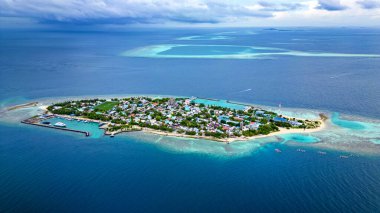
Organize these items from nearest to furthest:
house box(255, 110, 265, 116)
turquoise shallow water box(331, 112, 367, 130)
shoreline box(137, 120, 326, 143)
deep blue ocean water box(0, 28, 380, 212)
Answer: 1. deep blue ocean water box(0, 28, 380, 212)
2. shoreline box(137, 120, 326, 143)
3. turquoise shallow water box(331, 112, 367, 130)
4. house box(255, 110, 265, 116)

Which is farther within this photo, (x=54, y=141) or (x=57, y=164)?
(x=54, y=141)

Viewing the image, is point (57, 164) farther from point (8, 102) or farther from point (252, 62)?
point (252, 62)

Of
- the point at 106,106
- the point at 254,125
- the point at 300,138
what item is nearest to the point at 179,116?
the point at 254,125

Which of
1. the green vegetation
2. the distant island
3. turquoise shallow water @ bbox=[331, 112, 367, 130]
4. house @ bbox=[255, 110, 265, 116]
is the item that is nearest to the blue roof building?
the distant island

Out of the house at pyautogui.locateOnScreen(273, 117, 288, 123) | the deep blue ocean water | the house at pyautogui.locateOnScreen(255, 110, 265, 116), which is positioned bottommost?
Answer: the deep blue ocean water

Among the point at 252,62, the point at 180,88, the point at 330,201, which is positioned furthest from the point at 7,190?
the point at 252,62

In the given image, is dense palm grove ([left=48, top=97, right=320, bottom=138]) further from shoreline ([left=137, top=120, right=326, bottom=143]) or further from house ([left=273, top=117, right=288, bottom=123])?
shoreline ([left=137, top=120, right=326, bottom=143])

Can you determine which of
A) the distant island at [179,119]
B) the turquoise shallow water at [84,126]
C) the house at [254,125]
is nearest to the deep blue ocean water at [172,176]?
the turquoise shallow water at [84,126]

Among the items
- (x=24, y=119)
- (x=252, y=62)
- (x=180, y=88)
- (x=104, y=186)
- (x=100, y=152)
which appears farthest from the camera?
(x=252, y=62)

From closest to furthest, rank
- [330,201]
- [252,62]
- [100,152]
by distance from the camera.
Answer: [330,201], [100,152], [252,62]
